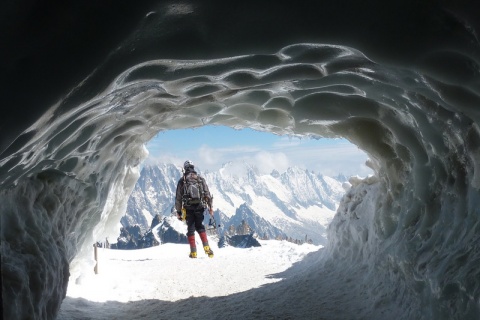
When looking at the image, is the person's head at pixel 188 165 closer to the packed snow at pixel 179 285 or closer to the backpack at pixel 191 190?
the backpack at pixel 191 190

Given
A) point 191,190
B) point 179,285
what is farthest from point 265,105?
point 191,190

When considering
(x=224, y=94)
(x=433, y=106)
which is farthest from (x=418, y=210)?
(x=224, y=94)

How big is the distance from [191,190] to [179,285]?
3.01m

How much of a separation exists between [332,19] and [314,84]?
189 centimetres

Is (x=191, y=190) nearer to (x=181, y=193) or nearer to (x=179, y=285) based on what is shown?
(x=181, y=193)

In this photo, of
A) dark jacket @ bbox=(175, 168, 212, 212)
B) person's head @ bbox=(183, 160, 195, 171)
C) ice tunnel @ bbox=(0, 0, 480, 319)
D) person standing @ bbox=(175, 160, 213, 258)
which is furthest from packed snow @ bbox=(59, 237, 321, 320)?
person's head @ bbox=(183, 160, 195, 171)

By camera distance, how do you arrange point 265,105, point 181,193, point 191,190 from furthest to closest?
1. point 181,193
2. point 191,190
3. point 265,105

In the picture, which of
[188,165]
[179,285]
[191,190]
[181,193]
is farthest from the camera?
[188,165]

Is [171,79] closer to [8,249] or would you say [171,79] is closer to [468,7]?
[8,249]

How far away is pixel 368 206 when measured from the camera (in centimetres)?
859

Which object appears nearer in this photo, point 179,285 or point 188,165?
point 179,285

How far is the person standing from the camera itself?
11.8 meters

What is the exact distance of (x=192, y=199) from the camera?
11805 mm

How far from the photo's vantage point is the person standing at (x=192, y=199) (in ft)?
38.8
